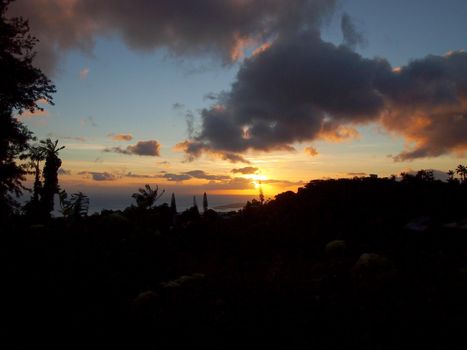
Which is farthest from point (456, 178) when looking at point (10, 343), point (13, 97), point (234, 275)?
point (13, 97)

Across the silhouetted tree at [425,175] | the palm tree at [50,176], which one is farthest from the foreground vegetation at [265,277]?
the palm tree at [50,176]

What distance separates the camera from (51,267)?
11.1 m

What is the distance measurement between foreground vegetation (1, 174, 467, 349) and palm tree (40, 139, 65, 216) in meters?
12.2

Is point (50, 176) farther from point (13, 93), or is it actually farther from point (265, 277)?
point (265, 277)

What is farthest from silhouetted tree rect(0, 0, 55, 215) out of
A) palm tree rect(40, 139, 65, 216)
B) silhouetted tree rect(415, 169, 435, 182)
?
silhouetted tree rect(415, 169, 435, 182)

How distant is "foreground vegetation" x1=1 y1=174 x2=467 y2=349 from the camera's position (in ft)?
23.5

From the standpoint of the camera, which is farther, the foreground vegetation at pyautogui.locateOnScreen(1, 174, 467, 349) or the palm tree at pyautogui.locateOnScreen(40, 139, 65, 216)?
the palm tree at pyautogui.locateOnScreen(40, 139, 65, 216)

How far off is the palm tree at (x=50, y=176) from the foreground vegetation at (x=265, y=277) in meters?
12.2

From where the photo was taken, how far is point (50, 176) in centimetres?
3084

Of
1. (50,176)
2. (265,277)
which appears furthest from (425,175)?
(50,176)

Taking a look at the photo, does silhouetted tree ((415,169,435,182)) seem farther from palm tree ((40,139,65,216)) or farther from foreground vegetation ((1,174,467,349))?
palm tree ((40,139,65,216))

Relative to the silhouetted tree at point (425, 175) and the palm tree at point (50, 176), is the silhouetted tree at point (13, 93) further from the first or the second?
the silhouetted tree at point (425, 175)

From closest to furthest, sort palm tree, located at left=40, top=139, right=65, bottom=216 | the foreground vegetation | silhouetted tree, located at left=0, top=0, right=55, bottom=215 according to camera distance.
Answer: the foreground vegetation → silhouetted tree, located at left=0, top=0, right=55, bottom=215 → palm tree, located at left=40, top=139, right=65, bottom=216

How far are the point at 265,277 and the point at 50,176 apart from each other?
991 inches
